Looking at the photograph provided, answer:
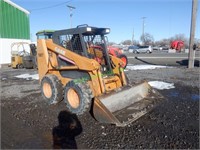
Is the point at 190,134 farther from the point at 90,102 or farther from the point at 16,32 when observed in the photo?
the point at 16,32

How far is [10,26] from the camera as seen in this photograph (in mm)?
24719

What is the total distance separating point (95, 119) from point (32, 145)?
1.74 meters

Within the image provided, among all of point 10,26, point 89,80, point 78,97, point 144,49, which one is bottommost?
point 78,97

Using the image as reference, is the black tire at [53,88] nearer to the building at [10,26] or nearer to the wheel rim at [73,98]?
the wheel rim at [73,98]

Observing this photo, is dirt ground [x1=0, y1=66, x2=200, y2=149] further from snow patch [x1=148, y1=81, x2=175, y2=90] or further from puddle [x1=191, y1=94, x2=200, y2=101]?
snow patch [x1=148, y1=81, x2=175, y2=90]

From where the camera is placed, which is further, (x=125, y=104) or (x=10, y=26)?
(x=10, y=26)

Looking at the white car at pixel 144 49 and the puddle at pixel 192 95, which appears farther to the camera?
the white car at pixel 144 49

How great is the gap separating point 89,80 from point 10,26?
21.4 m

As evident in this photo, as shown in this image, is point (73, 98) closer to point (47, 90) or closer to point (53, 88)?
point (53, 88)

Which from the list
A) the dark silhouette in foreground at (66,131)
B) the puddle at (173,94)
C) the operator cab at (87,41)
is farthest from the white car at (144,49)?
the dark silhouette in foreground at (66,131)

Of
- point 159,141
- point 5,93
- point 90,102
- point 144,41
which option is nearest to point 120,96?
point 90,102

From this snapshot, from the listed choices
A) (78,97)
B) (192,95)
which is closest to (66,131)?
(78,97)

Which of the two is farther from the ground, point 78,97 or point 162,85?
point 78,97

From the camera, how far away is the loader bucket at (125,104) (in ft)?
16.9
